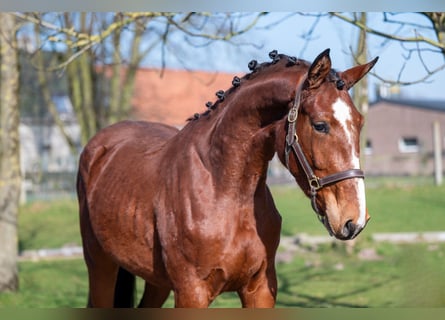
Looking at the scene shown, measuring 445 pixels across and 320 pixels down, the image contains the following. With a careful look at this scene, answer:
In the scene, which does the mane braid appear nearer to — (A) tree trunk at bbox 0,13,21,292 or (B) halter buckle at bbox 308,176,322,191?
(B) halter buckle at bbox 308,176,322,191

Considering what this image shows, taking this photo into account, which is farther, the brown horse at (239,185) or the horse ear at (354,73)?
the horse ear at (354,73)

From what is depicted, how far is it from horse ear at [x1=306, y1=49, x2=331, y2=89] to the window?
3179cm

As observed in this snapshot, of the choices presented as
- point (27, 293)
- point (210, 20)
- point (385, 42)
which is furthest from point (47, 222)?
point (385, 42)

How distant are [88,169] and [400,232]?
32.4 feet

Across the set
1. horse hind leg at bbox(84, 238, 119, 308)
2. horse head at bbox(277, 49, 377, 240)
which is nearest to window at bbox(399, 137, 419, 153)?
horse hind leg at bbox(84, 238, 119, 308)

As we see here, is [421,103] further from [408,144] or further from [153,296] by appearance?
[153,296]

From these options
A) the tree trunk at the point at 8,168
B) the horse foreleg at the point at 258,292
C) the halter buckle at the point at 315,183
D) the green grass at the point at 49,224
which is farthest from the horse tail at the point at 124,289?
the green grass at the point at 49,224

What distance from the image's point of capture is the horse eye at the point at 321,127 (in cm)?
292

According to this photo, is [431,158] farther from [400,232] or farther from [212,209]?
[212,209]

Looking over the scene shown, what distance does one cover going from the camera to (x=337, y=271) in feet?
32.6

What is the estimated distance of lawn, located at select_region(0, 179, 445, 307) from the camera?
791 cm

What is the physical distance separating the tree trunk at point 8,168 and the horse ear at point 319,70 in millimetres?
6832

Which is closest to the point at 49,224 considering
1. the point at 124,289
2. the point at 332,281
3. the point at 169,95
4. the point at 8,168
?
the point at 8,168

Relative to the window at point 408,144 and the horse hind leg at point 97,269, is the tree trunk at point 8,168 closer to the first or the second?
the horse hind leg at point 97,269
